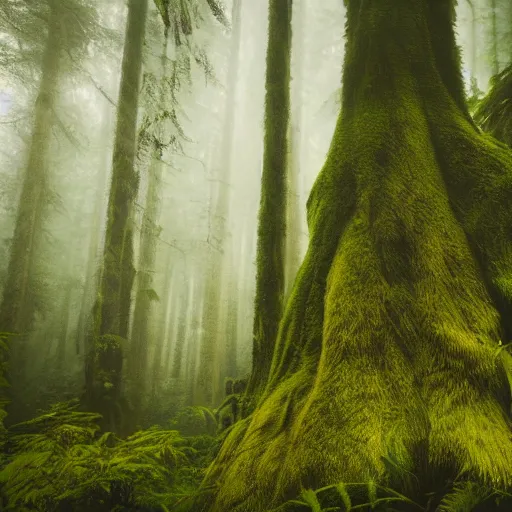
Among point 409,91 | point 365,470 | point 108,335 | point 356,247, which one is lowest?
point 365,470

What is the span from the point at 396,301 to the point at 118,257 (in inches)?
228

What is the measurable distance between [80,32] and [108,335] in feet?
35.0

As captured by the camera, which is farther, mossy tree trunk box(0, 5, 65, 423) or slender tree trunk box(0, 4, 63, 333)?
slender tree trunk box(0, 4, 63, 333)

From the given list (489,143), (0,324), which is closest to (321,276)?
(489,143)

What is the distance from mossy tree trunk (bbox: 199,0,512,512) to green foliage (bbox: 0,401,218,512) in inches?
27.5

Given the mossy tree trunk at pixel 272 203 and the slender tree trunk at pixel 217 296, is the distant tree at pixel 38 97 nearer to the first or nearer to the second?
the slender tree trunk at pixel 217 296

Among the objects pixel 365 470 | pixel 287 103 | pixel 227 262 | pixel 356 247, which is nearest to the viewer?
pixel 365 470

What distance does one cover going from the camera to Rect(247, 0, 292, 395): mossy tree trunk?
451 centimetres

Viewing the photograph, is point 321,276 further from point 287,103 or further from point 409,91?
point 287,103

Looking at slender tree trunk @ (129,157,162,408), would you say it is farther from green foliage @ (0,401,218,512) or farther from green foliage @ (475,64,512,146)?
green foliage @ (475,64,512,146)

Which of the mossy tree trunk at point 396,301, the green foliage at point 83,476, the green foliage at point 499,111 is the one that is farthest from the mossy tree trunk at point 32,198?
the green foliage at point 499,111

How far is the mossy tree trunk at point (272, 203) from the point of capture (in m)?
4.51

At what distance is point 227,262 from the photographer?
2775 centimetres

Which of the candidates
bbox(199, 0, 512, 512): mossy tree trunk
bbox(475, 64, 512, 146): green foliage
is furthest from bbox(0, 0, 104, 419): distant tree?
bbox(475, 64, 512, 146): green foliage
